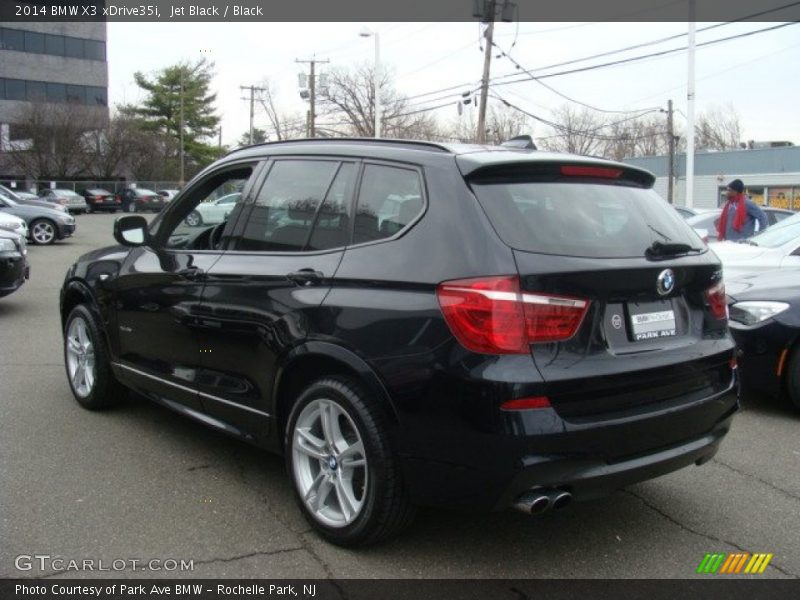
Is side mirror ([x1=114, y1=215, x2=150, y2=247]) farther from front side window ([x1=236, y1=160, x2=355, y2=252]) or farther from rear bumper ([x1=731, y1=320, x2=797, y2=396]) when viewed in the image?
rear bumper ([x1=731, y1=320, x2=797, y2=396])

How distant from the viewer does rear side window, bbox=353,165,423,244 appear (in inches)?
130

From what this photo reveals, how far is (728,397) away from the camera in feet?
11.5

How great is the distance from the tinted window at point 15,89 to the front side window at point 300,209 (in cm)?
6456

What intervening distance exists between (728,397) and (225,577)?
2.36 m

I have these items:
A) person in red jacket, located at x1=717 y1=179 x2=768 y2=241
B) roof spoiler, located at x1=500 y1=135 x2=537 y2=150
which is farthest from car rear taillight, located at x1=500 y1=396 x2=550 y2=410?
person in red jacket, located at x1=717 y1=179 x2=768 y2=241

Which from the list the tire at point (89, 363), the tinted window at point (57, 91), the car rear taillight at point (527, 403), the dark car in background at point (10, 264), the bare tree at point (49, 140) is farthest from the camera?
the tinted window at point (57, 91)

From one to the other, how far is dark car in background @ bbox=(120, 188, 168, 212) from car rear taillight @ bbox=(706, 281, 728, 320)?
149 ft

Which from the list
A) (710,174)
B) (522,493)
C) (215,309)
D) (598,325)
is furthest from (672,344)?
(710,174)

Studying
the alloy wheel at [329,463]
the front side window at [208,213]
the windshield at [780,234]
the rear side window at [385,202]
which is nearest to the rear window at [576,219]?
the rear side window at [385,202]

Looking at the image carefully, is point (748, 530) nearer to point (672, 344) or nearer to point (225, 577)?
point (672, 344)

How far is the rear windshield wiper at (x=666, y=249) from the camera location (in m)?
3.35

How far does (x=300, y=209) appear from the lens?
3.81 meters

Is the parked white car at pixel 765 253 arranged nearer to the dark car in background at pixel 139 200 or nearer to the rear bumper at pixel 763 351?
the rear bumper at pixel 763 351

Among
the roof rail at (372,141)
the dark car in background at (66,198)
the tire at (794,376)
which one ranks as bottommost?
the tire at (794,376)
